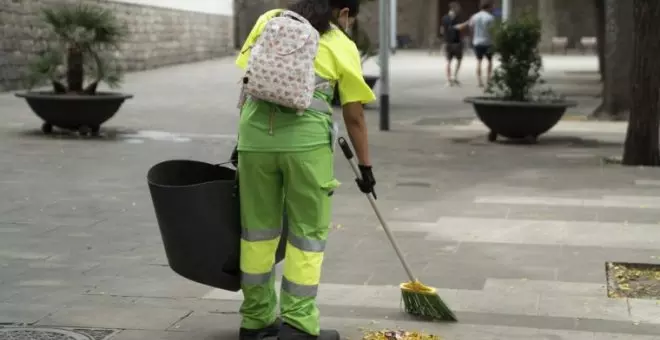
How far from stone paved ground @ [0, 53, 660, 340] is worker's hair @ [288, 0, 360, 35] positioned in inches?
60.5

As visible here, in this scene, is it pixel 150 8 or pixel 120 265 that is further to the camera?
pixel 150 8

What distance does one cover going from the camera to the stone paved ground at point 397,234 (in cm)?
570

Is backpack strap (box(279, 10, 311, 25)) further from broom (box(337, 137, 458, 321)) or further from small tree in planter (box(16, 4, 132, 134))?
small tree in planter (box(16, 4, 132, 134))

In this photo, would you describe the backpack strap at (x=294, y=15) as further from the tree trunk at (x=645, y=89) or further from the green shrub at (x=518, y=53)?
the green shrub at (x=518, y=53)

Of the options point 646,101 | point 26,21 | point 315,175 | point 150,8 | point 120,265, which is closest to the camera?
point 315,175

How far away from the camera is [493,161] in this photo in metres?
12.3

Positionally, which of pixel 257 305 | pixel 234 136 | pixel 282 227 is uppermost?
A: pixel 282 227

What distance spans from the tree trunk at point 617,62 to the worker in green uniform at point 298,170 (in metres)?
12.7

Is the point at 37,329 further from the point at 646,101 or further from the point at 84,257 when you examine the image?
the point at 646,101

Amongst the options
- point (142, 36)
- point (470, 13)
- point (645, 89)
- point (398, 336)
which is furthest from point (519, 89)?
point (470, 13)

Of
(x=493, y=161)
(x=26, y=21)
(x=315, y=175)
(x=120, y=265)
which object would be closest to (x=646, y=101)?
(x=493, y=161)

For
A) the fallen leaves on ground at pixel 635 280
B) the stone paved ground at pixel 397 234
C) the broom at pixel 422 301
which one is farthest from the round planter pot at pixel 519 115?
the broom at pixel 422 301

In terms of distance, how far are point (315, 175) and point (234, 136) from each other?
31.8ft

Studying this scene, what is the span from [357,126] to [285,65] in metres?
0.52
